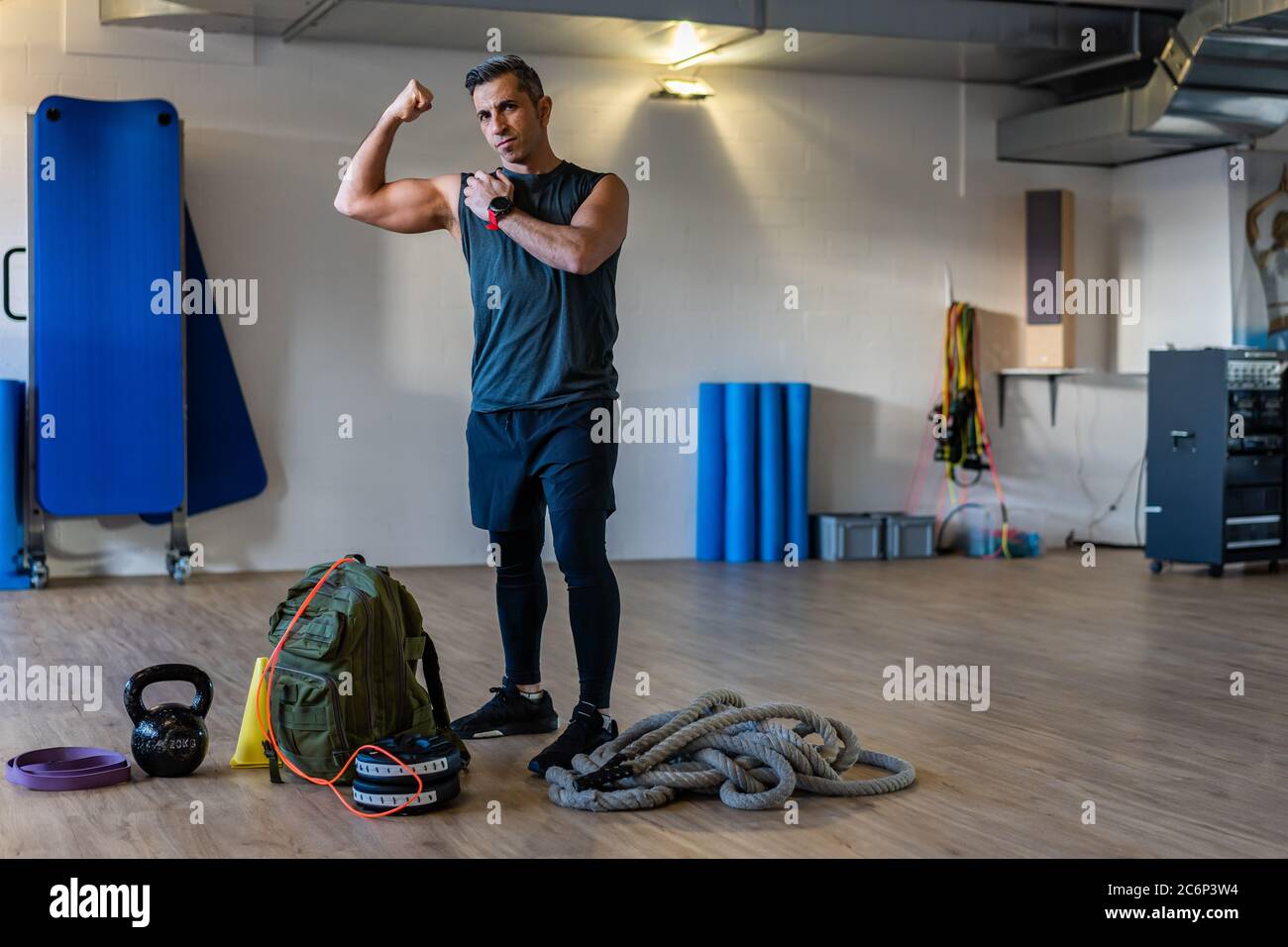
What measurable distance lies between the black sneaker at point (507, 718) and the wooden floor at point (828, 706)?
0.13 feet

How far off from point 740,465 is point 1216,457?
244 cm

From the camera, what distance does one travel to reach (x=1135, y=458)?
9109 millimetres

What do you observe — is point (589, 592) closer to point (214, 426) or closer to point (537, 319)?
point (537, 319)

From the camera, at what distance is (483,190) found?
11.0 ft

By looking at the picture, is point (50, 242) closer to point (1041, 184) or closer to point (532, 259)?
point (532, 259)

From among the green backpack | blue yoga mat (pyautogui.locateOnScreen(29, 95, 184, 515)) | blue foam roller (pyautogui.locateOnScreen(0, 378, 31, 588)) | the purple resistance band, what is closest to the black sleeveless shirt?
the green backpack

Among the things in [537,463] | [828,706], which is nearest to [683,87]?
[828,706]

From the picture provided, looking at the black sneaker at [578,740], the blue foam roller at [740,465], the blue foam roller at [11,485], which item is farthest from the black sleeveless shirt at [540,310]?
the blue foam roller at [740,465]

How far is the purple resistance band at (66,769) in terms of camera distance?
10.4 feet

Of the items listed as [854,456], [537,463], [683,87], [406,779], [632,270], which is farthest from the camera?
[854,456]

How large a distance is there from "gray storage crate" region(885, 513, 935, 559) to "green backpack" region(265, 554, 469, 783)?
5.41 m

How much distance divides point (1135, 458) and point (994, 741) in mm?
5900
